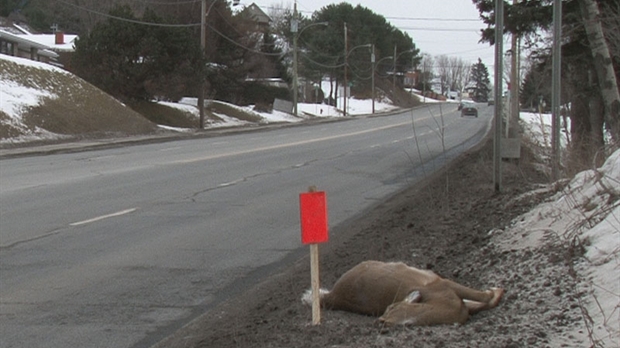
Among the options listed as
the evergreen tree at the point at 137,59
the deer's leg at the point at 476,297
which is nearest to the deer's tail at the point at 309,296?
the deer's leg at the point at 476,297

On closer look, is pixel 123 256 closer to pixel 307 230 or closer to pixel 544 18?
pixel 307 230

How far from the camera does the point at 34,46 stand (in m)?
67.1

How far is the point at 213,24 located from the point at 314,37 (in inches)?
1604

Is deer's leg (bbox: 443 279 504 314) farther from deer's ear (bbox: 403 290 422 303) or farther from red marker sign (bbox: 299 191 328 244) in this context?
red marker sign (bbox: 299 191 328 244)

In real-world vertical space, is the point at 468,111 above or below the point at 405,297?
above

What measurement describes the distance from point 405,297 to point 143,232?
5877 millimetres

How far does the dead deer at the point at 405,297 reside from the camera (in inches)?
219

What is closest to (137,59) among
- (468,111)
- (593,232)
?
(468,111)

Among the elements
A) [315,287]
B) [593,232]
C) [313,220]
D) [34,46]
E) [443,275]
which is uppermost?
[34,46]

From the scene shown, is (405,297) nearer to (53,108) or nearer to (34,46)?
(53,108)

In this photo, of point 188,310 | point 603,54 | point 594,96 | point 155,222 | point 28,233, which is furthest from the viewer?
point 594,96

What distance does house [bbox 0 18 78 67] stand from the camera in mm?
63612

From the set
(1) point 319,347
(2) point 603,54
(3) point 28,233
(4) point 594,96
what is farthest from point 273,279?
(4) point 594,96

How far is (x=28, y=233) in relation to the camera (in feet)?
35.2
